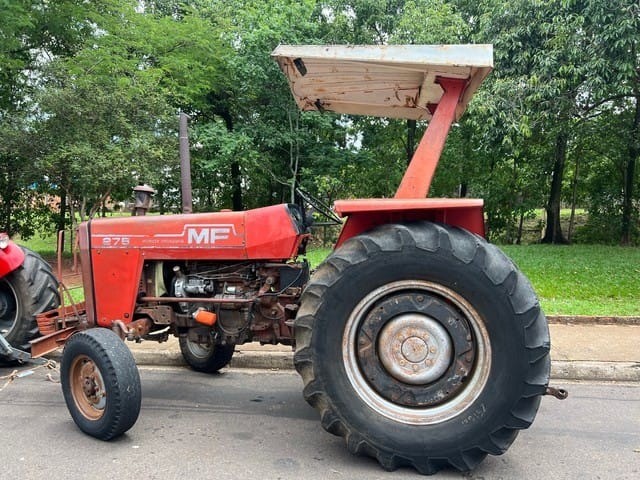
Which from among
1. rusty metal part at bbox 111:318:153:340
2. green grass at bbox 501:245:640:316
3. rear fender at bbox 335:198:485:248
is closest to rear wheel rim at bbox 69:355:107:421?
rusty metal part at bbox 111:318:153:340

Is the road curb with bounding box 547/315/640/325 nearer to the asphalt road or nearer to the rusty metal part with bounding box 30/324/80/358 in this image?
the asphalt road

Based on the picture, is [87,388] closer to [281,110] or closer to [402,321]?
[402,321]

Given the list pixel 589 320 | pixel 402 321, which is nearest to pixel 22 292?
pixel 402 321

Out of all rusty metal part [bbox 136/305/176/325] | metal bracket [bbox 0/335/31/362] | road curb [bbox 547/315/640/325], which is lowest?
road curb [bbox 547/315/640/325]

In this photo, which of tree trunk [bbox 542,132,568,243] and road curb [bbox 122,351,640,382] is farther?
tree trunk [bbox 542,132,568,243]

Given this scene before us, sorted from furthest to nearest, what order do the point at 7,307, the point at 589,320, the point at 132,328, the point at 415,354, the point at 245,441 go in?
the point at 589,320 < the point at 7,307 < the point at 132,328 < the point at 245,441 < the point at 415,354

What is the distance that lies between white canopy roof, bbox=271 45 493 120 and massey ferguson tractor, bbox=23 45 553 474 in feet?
0.04

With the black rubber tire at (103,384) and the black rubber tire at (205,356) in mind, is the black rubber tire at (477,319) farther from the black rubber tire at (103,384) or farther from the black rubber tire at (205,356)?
the black rubber tire at (205,356)

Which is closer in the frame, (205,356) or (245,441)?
(245,441)

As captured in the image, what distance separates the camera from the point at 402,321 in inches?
116

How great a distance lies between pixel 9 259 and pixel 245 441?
9.85 feet

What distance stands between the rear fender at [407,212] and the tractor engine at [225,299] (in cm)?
70

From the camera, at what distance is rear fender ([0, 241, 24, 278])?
15.6ft

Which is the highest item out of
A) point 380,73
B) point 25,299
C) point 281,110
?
point 281,110
